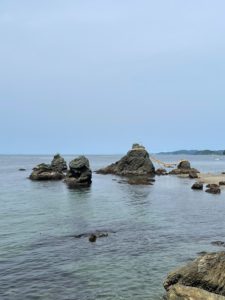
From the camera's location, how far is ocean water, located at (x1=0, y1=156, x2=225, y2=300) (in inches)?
914

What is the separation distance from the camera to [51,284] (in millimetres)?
23484

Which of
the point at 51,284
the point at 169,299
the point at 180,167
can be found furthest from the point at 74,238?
the point at 180,167

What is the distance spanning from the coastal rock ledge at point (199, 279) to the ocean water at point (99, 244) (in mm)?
1950

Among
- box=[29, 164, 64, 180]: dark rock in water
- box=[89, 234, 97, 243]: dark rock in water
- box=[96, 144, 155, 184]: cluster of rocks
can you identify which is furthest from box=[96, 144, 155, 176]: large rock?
box=[89, 234, 97, 243]: dark rock in water

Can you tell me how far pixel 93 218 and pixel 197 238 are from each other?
1386cm

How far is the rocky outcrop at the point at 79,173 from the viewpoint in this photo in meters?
86.6

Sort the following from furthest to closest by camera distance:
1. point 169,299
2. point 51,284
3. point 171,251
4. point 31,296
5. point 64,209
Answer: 1. point 64,209
2. point 171,251
3. point 51,284
4. point 31,296
5. point 169,299

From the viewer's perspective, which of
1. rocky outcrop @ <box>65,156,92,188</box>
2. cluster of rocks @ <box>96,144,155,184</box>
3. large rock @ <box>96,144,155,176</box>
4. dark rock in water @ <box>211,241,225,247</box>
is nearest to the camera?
dark rock in water @ <box>211,241,225,247</box>

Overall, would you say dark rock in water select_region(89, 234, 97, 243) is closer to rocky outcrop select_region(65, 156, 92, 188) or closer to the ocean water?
the ocean water

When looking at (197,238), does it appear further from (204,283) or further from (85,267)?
(204,283)

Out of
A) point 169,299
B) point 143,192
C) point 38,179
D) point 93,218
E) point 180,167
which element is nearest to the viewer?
point 169,299

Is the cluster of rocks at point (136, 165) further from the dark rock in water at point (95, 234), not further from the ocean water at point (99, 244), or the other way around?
the dark rock in water at point (95, 234)

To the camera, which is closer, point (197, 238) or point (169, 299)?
point (169, 299)

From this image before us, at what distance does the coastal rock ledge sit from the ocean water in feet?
6.40
